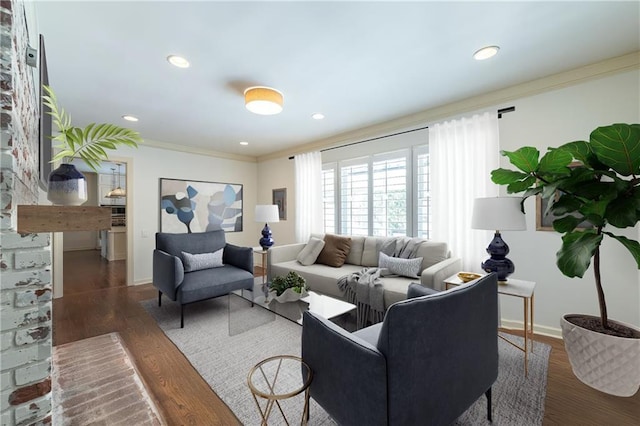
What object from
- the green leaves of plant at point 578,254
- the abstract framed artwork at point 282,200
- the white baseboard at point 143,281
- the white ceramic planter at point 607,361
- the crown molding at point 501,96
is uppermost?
the crown molding at point 501,96

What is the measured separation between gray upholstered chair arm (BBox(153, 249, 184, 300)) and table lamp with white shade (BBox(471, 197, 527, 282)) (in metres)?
2.87

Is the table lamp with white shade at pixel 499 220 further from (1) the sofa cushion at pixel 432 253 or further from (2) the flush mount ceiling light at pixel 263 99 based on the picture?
(2) the flush mount ceiling light at pixel 263 99

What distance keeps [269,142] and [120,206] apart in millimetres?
5229

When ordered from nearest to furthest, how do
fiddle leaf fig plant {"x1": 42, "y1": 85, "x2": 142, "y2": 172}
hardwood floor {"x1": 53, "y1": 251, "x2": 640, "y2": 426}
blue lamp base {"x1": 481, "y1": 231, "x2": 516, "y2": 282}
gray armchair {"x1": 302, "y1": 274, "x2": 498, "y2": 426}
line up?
gray armchair {"x1": 302, "y1": 274, "x2": 498, "y2": 426} < fiddle leaf fig plant {"x1": 42, "y1": 85, "x2": 142, "y2": 172} < hardwood floor {"x1": 53, "y1": 251, "x2": 640, "y2": 426} < blue lamp base {"x1": 481, "y1": 231, "x2": 516, "y2": 282}

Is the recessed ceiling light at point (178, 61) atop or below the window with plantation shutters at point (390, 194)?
atop

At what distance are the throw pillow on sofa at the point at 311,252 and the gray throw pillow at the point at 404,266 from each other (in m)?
1.00

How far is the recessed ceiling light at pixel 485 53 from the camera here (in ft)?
6.46

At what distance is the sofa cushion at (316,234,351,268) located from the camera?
3501 millimetres

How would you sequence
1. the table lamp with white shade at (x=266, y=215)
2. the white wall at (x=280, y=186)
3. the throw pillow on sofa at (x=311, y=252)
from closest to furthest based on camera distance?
the throw pillow on sofa at (x=311, y=252)
the table lamp with white shade at (x=266, y=215)
the white wall at (x=280, y=186)

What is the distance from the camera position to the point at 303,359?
1.40 metres

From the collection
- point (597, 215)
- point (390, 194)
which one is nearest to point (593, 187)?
point (597, 215)

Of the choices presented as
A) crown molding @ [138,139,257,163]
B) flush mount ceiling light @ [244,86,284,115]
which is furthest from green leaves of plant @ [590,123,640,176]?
crown molding @ [138,139,257,163]

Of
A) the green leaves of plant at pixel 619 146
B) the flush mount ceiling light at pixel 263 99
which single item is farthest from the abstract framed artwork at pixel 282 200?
the green leaves of plant at pixel 619 146

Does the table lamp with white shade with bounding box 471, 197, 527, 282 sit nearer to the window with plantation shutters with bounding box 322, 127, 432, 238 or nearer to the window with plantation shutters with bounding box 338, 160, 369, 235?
the window with plantation shutters with bounding box 322, 127, 432, 238
